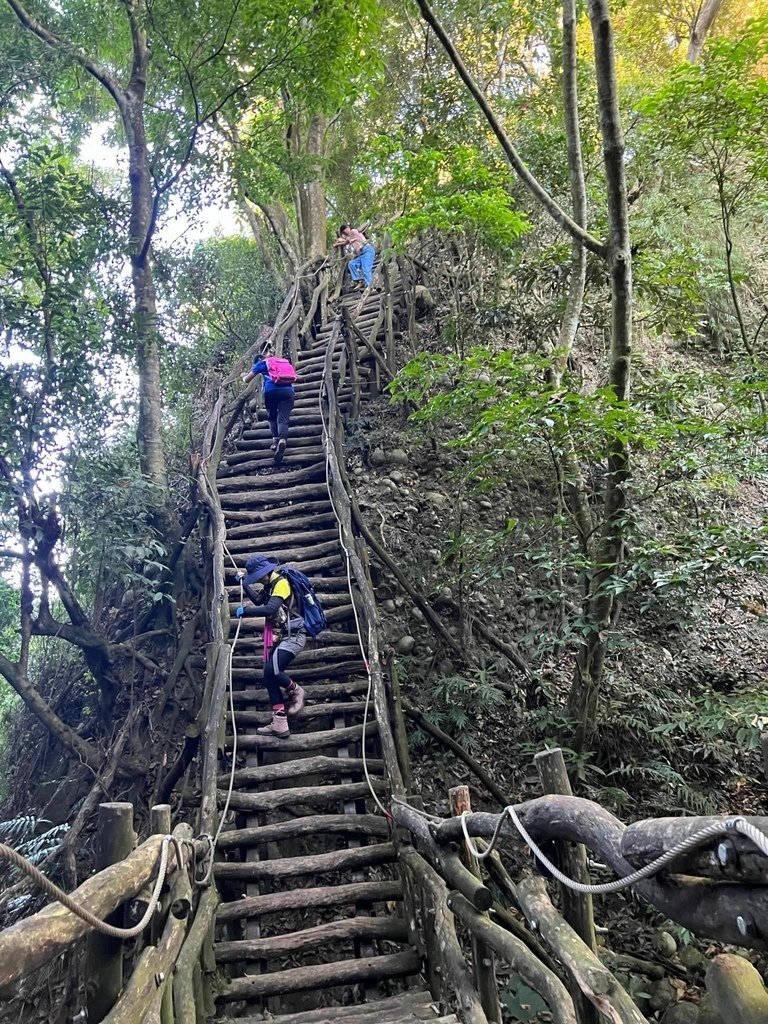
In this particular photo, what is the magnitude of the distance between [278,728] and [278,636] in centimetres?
Result: 73

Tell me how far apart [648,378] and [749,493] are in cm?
215

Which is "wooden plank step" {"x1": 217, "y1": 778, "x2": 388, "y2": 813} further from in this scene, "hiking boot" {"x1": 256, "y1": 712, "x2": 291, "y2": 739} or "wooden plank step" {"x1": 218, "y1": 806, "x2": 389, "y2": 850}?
"hiking boot" {"x1": 256, "y1": 712, "x2": 291, "y2": 739}

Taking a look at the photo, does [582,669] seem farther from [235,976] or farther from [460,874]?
[235,976]

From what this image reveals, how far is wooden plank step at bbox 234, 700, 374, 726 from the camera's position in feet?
17.4

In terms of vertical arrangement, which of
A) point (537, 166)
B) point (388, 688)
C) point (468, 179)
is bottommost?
point (388, 688)

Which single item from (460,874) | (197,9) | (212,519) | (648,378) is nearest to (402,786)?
(460,874)

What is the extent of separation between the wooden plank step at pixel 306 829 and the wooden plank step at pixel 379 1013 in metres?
0.99

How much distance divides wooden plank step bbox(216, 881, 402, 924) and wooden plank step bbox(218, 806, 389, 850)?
1.11 feet

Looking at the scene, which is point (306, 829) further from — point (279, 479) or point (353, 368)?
point (353, 368)

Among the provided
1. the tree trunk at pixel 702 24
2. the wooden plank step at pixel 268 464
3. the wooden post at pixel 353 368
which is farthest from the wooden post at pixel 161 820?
the tree trunk at pixel 702 24

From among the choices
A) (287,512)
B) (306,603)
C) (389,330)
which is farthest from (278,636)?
(389,330)

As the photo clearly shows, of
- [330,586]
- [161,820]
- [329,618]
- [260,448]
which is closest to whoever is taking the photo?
[161,820]

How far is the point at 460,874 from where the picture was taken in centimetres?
333

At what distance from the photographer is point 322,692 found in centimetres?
555
